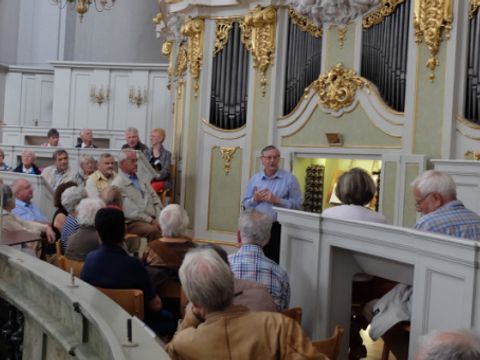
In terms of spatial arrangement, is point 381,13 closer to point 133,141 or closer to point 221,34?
point 221,34

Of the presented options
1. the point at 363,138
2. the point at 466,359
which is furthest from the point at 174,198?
the point at 466,359

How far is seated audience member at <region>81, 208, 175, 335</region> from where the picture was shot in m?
3.94

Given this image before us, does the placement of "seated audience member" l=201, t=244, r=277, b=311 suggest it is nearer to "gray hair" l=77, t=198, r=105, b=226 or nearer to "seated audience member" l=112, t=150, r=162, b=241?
"gray hair" l=77, t=198, r=105, b=226

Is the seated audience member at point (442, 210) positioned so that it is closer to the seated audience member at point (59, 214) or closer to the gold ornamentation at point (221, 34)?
the seated audience member at point (59, 214)

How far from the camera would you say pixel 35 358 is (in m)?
3.21

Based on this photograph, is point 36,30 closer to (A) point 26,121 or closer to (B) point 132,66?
(A) point 26,121

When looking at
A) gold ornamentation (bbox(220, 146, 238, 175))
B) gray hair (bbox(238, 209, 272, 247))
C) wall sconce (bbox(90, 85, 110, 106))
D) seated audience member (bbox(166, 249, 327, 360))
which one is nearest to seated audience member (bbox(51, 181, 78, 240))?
gray hair (bbox(238, 209, 272, 247))

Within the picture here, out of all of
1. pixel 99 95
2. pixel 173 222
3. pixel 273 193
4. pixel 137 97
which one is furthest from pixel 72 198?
pixel 99 95

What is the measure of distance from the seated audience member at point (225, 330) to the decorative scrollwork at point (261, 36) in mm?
6632

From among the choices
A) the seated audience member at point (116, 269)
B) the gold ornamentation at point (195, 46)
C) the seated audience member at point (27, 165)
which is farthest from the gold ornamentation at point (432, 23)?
the seated audience member at point (27, 165)

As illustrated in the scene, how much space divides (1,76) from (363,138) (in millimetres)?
10671

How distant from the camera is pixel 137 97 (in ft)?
49.5

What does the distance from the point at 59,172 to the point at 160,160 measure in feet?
4.90

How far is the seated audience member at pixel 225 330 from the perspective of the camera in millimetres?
2557
